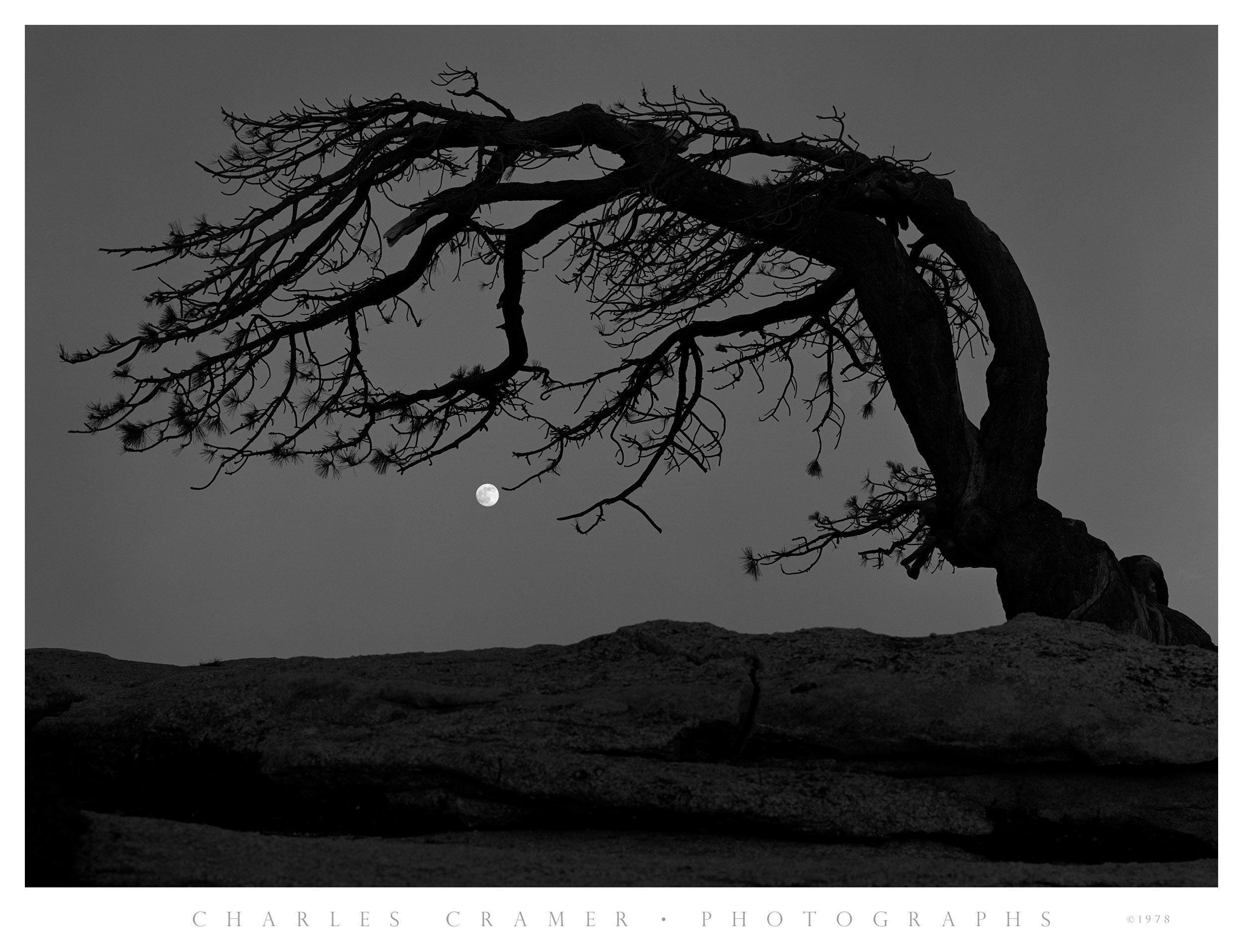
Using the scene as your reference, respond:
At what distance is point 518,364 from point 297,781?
130 inches

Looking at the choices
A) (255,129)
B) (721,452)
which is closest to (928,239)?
(721,452)

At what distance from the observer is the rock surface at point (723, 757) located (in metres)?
4.17

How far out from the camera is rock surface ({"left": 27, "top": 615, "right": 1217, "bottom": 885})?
4.17 m

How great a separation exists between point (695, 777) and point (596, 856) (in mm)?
534

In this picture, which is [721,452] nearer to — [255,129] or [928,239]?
[928,239]

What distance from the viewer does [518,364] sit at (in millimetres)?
7078

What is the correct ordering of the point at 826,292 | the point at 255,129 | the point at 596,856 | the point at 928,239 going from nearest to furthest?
the point at 596,856 < the point at 255,129 < the point at 928,239 < the point at 826,292

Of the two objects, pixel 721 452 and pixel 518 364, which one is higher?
pixel 518 364

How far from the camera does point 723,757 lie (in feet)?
14.5

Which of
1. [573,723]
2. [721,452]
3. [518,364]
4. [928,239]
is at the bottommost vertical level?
Result: [573,723]

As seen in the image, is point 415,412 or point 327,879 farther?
point 415,412

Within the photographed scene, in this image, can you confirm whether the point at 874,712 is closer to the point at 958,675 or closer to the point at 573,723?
the point at 958,675

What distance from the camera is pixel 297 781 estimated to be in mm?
4336

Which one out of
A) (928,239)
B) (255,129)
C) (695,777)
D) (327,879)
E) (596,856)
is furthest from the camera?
(928,239)
